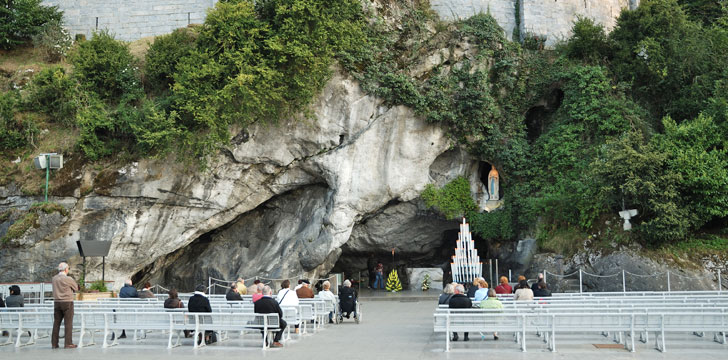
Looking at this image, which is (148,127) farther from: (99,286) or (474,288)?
(474,288)

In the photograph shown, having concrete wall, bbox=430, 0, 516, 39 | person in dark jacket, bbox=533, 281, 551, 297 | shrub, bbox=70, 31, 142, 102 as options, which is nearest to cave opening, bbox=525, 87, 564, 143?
concrete wall, bbox=430, 0, 516, 39

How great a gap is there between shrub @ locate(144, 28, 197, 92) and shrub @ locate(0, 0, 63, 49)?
5.25 metres

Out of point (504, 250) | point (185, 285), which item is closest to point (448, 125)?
point (504, 250)

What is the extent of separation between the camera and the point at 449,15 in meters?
26.2

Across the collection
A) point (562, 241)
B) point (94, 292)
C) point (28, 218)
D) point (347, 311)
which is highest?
point (28, 218)

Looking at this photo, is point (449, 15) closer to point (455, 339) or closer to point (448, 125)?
point (448, 125)

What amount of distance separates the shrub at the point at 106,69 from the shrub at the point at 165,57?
22.5 inches

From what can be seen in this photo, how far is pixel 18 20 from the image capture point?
944 inches

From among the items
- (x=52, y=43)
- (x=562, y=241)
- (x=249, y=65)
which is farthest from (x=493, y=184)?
(x=52, y=43)

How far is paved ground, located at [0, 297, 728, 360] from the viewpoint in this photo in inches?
355

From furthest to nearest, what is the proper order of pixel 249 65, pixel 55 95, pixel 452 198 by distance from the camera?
pixel 452 198 < pixel 55 95 < pixel 249 65

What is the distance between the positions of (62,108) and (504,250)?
16054mm

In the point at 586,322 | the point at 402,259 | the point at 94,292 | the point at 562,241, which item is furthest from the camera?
the point at 402,259

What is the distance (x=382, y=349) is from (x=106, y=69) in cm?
1607
